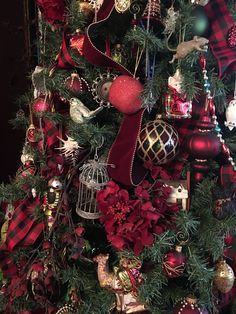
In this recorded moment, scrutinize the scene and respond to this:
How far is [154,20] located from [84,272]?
629 millimetres

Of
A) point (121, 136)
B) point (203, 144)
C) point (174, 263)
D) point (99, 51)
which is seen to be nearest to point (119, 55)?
point (99, 51)

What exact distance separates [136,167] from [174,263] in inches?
9.1

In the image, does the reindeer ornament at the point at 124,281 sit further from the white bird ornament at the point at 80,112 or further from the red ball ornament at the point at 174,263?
the white bird ornament at the point at 80,112

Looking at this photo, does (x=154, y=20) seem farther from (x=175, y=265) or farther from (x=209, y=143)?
(x=175, y=265)

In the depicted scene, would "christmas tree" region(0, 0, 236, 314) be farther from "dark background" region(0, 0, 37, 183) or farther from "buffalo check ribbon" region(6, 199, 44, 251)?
"dark background" region(0, 0, 37, 183)

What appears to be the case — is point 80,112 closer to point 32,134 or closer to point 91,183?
point 91,183

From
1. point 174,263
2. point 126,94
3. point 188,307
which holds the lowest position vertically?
point 188,307

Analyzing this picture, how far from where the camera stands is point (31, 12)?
4.81 ft

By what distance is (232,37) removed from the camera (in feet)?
2.58

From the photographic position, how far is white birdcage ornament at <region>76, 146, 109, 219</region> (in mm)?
827

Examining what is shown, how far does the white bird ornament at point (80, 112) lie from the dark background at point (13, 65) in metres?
0.66

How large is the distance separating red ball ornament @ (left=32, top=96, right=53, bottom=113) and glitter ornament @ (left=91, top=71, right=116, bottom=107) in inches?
7.1

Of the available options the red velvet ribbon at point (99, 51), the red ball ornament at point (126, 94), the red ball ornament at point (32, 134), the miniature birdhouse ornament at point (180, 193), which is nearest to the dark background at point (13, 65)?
the red ball ornament at point (32, 134)

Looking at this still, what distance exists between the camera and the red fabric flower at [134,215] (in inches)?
28.8
